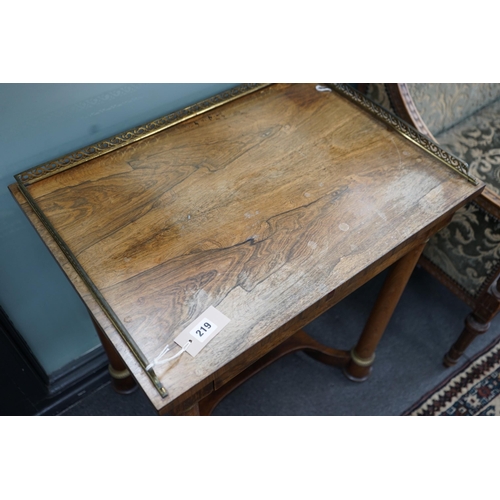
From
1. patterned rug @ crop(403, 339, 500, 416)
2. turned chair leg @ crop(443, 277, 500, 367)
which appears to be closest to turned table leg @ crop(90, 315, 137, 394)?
patterned rug @ crop(403, 339, 500, 416)

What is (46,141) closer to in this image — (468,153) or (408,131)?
(408,131)

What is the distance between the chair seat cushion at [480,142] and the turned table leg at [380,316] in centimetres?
42

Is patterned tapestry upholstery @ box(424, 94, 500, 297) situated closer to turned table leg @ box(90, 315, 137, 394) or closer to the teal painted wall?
the teal painted wall

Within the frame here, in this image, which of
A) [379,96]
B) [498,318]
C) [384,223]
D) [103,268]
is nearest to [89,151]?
[103,268]

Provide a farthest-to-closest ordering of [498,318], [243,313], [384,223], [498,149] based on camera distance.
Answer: [498,318], [498,149], [384,223], [243,313]

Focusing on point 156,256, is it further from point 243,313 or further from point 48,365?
point 48,365

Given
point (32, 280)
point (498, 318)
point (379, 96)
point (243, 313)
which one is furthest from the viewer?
point (498, 318)

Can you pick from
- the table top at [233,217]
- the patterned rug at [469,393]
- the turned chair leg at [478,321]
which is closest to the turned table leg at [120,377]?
the table top at [233,217]

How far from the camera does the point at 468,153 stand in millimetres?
1408

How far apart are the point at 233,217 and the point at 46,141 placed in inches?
15.3

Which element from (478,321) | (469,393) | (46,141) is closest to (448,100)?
(478,321)

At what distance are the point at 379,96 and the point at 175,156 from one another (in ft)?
1.99

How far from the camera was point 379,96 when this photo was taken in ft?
4.18

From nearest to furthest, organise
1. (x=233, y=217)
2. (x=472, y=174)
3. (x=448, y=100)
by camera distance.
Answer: (x=233, y=217) < (x=472, y=174) < (x=448, y=100)
